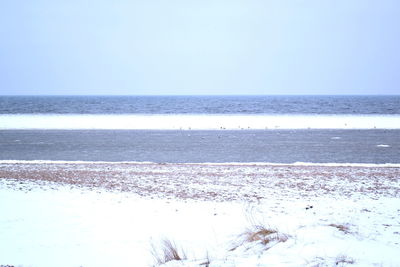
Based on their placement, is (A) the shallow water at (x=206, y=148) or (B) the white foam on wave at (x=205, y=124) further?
(B) the white foam on wave at (x=205, y=124)

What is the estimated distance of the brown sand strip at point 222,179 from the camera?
10797 mm

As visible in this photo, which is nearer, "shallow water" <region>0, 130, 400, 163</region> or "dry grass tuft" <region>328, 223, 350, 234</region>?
"dry grass tuft" <region>328, 223, 350, 234</region>

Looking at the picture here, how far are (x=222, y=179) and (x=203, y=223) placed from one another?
16.0 feet

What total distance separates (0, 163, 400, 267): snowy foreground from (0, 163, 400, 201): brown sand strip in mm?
77

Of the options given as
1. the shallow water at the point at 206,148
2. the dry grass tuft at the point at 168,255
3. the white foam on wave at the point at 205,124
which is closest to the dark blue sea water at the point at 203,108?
the white foam on wave at the point at 205,124

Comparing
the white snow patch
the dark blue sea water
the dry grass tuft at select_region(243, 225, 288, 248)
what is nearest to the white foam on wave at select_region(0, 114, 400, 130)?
the dark blue sea water

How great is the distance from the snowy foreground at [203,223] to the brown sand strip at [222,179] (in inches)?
3.0

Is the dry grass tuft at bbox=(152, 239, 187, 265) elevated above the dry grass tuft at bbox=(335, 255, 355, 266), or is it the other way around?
the dry grass tuft at bbox=(335, 255, 355, 266)

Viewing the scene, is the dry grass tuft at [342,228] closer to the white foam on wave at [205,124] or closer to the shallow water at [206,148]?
the shallow water at [206,148]

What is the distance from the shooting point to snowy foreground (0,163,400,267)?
586 cm

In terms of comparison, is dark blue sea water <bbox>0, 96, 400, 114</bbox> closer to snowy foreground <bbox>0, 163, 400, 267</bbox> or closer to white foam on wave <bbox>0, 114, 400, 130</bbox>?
white foam on wave <bbox>0, 114, 400, 130</bbox>

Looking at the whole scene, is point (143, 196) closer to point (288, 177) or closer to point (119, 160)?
point (288, 177)

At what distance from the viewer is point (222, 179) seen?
12898mm

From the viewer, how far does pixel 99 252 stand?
667 cm
